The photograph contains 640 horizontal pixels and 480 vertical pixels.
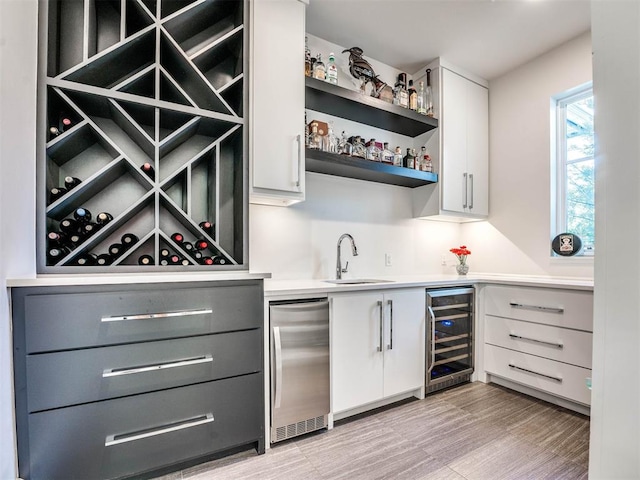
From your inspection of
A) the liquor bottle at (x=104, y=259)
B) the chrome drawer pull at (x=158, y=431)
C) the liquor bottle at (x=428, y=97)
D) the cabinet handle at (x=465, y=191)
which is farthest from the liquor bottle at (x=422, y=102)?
the chrome drawer pull at (x=158, y=431)

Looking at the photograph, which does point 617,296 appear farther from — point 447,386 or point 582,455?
point 447,386

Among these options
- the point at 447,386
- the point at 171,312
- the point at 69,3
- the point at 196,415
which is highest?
the point at 69,3

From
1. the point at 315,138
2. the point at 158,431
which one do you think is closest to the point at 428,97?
the point at 315,138

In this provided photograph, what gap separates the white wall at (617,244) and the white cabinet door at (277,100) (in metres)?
1.64

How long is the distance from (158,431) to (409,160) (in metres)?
2.59

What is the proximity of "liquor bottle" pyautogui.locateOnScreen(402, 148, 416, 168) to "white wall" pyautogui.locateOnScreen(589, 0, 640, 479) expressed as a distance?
2.33 m

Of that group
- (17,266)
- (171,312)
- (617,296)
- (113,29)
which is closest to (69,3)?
(113,29)

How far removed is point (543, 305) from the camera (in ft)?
7.48

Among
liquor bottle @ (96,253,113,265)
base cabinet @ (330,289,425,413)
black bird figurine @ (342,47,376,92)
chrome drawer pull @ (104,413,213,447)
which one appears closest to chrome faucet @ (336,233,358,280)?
base cabinet @ (330,289,425,413)

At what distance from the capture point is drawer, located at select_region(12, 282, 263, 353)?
4.20 ft

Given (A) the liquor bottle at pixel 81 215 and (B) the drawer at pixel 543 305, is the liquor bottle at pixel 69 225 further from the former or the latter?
(B) the drawer at pixel 543 305

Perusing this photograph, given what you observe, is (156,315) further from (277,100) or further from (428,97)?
(428,97)

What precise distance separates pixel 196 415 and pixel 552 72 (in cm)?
367

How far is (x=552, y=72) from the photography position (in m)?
2.72
